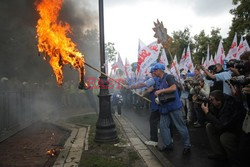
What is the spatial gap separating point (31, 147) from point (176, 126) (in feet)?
13.9

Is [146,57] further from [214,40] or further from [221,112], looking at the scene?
[214,40]

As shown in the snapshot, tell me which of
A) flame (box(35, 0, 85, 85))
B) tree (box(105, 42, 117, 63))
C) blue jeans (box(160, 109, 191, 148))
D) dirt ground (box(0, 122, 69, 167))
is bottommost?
dirt ground (box(0, 122, 69, 167))

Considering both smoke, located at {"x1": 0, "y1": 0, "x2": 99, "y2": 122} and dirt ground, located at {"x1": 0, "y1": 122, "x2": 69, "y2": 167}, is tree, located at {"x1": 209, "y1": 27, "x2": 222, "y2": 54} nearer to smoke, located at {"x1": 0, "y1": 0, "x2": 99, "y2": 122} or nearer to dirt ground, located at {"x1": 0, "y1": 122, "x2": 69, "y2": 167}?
smoke, located at {"x1": 0, "y1": 0, "x2": 99, "y2": 122}

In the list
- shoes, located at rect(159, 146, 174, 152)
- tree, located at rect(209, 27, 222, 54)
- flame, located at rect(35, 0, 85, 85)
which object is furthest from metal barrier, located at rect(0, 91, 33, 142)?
tree, located at rect(209, 27, 222, 54)

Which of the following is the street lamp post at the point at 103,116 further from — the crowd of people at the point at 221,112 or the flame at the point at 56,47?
the crowd of people at the point at 221,112

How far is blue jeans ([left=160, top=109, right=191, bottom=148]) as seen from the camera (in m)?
5.69

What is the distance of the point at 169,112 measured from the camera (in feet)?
19.1

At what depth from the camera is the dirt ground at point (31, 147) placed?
568 cm

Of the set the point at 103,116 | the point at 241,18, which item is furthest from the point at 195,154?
the point at 241,18

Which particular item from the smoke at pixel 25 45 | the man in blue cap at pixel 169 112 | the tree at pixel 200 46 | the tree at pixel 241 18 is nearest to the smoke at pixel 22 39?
the smoke at pixel 25 45

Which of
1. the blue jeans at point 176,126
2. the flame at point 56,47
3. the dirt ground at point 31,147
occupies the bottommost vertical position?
the dirt ground at point 31,147

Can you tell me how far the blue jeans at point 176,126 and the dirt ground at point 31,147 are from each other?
107 inches

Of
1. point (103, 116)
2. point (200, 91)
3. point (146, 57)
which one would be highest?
point (146, 57)

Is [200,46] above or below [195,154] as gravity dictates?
above
